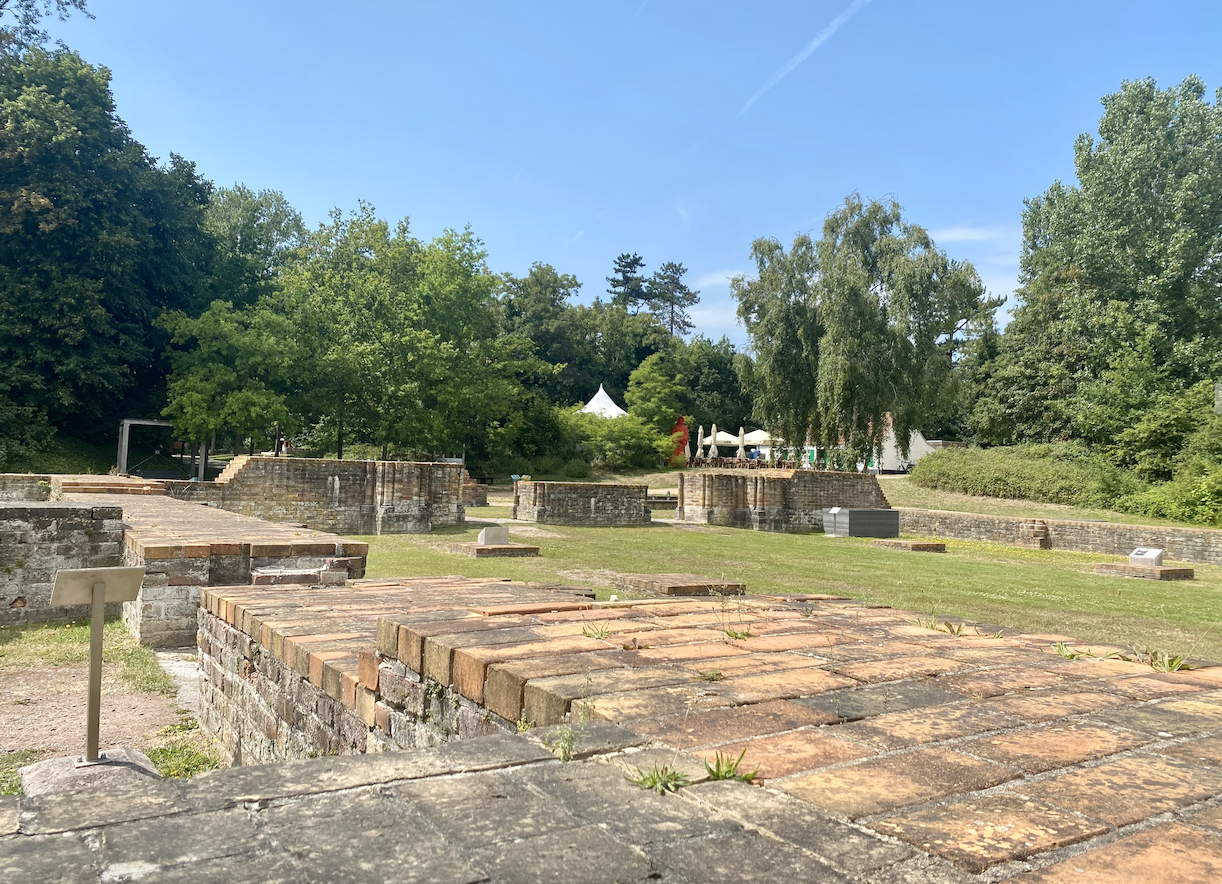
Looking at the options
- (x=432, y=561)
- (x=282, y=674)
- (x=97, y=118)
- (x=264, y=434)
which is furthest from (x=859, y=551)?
(x=97, y=118)

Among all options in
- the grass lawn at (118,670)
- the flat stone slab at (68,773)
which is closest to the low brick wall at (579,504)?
the grass lawn at (118,670)

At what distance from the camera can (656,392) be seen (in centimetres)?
4669

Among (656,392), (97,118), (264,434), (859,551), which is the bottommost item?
(859,551)

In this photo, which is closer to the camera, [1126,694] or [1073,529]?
[1126,694]

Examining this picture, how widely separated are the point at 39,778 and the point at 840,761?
2.30m

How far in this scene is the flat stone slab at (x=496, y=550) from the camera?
1262 centimetres

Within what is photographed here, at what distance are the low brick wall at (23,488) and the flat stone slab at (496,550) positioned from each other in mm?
7026

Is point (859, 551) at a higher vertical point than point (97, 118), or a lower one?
lower

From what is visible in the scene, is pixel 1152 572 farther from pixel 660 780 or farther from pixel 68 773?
A: pixel 68 773

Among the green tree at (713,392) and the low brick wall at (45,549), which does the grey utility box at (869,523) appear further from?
the green tree at (713,392)

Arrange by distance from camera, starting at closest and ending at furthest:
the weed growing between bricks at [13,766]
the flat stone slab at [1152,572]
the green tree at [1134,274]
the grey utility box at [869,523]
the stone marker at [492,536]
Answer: the weed growing between bricks at [13,766] < the stone marker at [492,536] < the flat stone slab at [1152,572] < the grey utility box at [869,523] < the green tree at [1134,274]

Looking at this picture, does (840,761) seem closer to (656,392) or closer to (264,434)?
(264,434)

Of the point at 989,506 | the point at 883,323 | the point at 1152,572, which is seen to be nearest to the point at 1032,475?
the point at 989,506

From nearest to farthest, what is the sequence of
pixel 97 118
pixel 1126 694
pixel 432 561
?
pixel 1126 694 < pixel 432 561 < pixel 97 118
